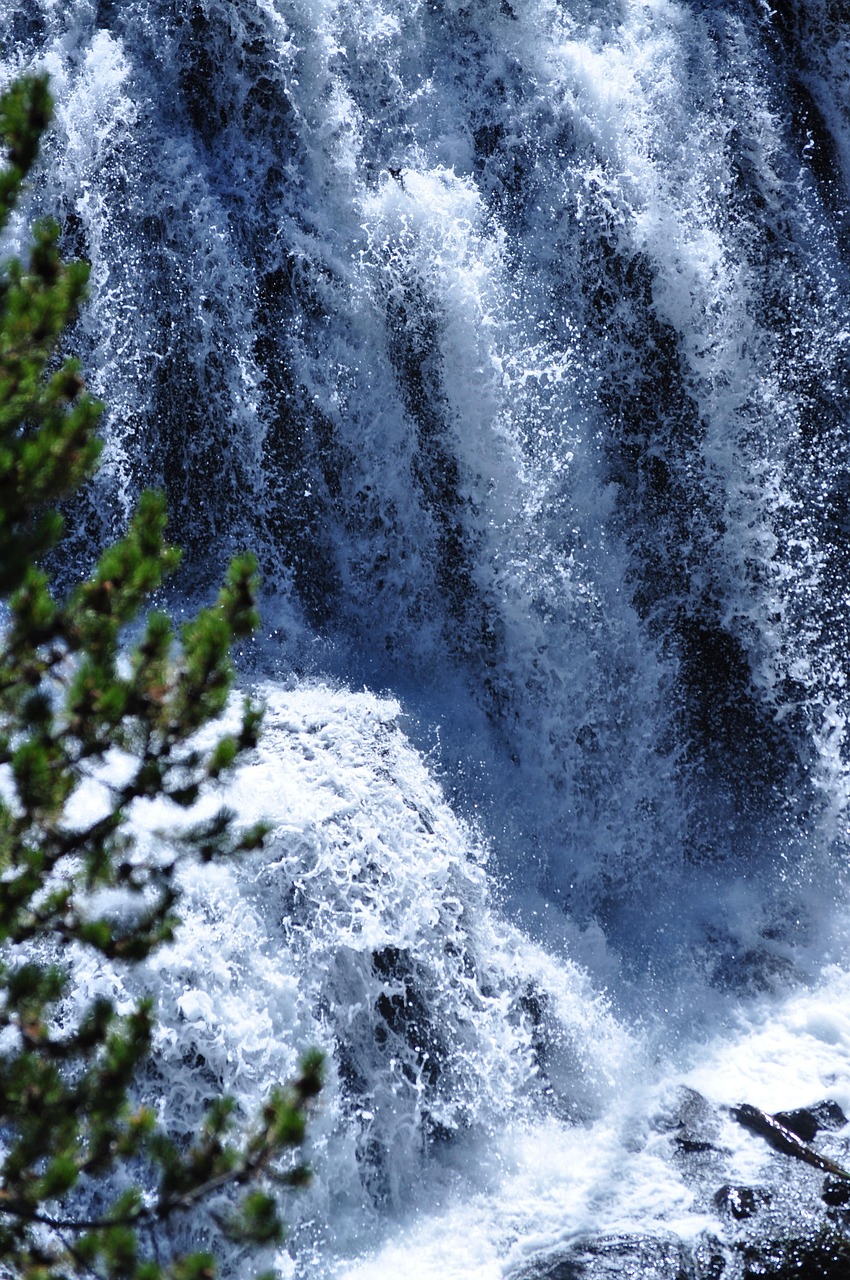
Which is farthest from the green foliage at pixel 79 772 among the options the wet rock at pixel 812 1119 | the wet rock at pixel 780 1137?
the wet rock at pixel 812 1119

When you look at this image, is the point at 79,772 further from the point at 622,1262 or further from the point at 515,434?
the point at 515,434

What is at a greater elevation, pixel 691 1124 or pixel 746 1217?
pixel 691 1124

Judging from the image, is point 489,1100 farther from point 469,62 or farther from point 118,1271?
point 469,62

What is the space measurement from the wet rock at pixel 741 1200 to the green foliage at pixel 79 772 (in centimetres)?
412

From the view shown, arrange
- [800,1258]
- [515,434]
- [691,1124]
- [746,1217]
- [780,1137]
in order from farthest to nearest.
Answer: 1. [515,434]
2. [691,1124]
3. [780,1137]
4. [746,1217]
5. [800,1258]

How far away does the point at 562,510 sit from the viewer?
8.38 metres

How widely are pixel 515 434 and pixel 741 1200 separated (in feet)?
16.5

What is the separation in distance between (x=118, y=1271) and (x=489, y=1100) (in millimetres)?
4231

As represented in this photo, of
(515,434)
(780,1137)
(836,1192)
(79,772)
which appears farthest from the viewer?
(515,434)

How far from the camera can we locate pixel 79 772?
3.16 metres

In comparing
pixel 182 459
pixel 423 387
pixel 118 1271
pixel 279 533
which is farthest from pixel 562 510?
pixel 118 1271

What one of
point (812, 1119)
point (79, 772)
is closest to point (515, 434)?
point (812, 1119)

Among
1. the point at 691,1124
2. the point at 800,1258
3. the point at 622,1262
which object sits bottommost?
the point at 622,1262

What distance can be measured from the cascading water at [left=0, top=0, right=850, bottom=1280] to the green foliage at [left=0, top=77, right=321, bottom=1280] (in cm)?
413
